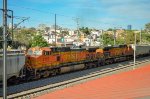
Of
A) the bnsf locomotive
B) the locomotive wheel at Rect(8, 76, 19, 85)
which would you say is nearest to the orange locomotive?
the bnsf locomotive

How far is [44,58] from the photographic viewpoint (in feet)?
102

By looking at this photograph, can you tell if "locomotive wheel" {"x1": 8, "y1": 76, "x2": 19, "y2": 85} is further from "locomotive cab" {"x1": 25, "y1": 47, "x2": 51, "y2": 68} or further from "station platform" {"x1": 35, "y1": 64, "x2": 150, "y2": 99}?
"station platform" {"x1": 35, "y1": 64, "x2": 150, "y2": 99}

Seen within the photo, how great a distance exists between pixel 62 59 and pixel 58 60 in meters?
1.03

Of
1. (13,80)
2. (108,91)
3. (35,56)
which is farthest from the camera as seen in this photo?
(35,56)

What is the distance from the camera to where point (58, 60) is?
33812 mm

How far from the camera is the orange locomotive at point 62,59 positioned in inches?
1161

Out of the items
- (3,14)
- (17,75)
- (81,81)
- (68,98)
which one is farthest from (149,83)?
(3,14)

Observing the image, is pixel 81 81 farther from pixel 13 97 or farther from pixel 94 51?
pixel 94 51

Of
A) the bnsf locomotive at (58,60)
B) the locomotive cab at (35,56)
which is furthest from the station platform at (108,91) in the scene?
the locomotive cab at (35,56)

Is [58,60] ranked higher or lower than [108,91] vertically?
higher

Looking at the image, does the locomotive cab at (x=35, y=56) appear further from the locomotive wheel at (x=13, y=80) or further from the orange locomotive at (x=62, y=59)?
the locomotive wheel at (x=13, y=80)

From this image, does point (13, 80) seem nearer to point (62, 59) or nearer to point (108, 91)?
point (62, 59)

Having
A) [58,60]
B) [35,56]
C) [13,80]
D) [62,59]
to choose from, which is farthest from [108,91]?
→ [62,59]

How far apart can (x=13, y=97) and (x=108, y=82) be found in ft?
33.8
